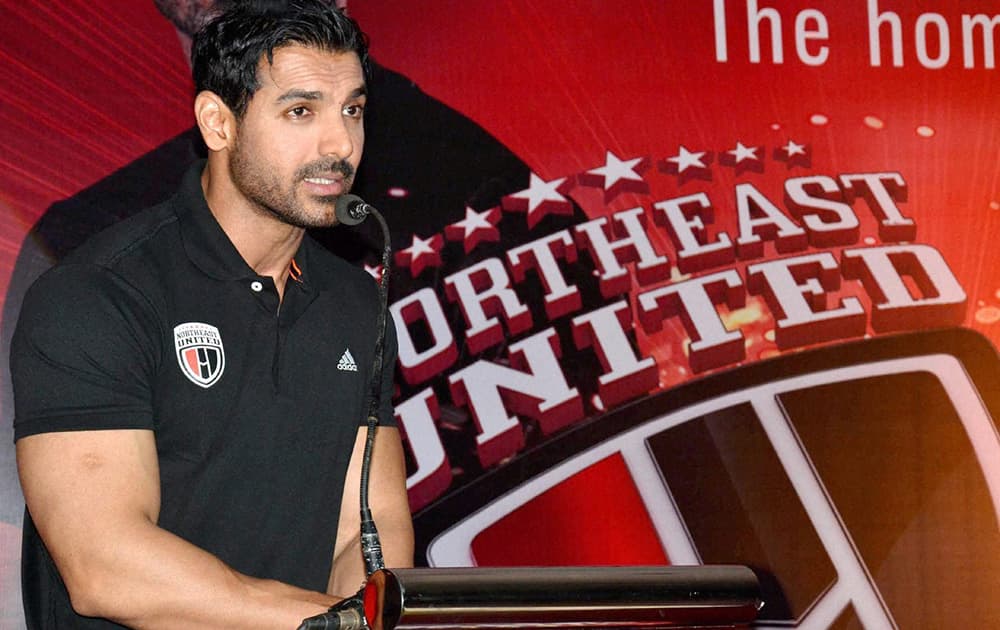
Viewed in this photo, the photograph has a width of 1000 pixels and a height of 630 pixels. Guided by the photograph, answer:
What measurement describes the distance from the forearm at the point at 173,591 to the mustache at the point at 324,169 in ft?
1.97

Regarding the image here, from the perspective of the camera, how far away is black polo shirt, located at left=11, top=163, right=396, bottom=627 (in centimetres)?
172

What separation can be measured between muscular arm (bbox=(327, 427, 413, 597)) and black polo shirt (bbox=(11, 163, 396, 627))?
0.06m

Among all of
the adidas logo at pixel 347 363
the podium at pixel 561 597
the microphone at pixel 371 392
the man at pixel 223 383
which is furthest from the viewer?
the adidas logo at pixel 347 363

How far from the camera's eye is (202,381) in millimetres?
1863

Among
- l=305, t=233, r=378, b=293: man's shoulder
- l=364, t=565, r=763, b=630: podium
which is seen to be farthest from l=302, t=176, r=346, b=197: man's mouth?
l=364, t=565, r=763, b=630: podium

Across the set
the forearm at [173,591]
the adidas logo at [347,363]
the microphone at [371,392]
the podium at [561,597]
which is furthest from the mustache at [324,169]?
the podium at [561,597]

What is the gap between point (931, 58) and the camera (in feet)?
12.1

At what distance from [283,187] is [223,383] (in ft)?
1.06

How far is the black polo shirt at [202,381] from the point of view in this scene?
1724 mm

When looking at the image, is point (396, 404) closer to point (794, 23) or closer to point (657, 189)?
point (657, 189)

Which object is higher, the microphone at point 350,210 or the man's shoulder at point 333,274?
the man's shoulder at point 333,274

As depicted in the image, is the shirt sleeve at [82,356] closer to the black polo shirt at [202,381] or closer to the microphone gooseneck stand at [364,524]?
the black polo shirt at [202,381]

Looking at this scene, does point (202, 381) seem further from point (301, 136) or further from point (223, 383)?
point (301, 136)

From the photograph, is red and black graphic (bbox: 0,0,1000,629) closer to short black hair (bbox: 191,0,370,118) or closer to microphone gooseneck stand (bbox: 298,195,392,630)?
short black hair (bbox: 191,0,370,118)
